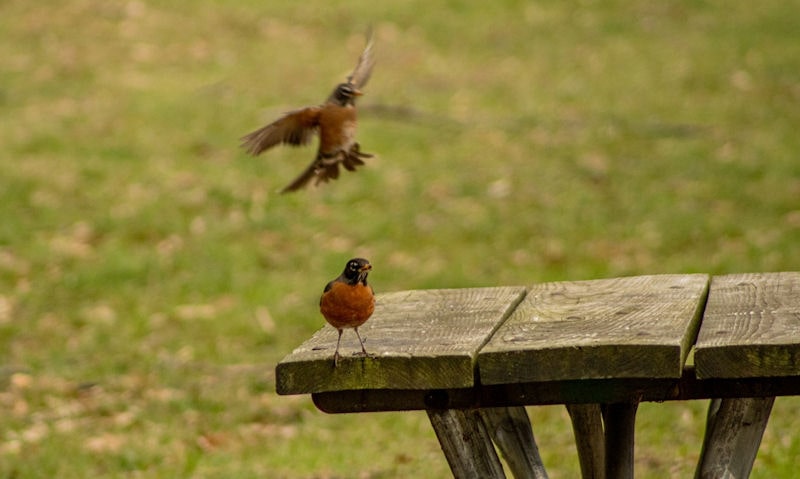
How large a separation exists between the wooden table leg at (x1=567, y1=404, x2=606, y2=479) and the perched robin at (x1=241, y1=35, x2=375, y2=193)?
1.27m

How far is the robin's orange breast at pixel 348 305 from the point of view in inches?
134

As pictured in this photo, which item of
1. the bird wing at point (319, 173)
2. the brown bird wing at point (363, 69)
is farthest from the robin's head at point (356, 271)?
the brown bird wing at point (363, 69)

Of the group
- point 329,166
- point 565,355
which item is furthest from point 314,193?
point 565,355

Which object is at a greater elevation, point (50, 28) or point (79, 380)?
point (50, 28)

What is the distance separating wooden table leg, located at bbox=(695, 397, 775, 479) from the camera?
3.51m

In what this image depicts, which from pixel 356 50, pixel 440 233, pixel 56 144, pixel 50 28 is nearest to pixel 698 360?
pixel 440 233

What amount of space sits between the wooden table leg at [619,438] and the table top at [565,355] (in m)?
0.31

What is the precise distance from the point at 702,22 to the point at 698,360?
509 inches

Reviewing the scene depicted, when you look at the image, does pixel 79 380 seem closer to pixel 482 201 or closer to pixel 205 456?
pixel 205 456

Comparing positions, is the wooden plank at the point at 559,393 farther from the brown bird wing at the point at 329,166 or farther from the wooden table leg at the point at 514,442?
the brown bird wing at the point at 329,166

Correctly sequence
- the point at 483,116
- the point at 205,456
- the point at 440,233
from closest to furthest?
the point at 205,456 → the point at 440,233 → the point at 483,116

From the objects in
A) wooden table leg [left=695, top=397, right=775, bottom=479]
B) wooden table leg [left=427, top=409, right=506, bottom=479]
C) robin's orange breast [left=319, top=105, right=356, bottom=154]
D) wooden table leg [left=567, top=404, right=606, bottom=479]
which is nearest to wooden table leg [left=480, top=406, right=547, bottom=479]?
wooden table leg [left=567, top=404, right=606, bottom=479]

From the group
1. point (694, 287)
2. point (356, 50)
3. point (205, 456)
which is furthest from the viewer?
point (356, 50)

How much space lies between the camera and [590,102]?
490 inches
